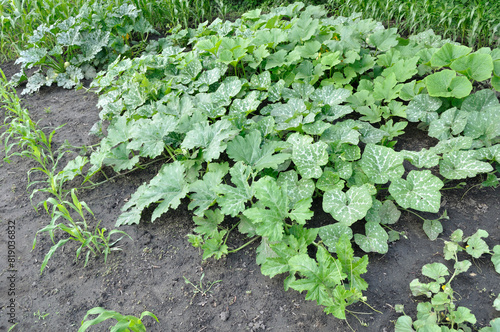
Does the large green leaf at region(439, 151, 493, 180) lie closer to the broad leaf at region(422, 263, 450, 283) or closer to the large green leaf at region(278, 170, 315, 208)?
the broad leaf at region(422, 263, 450, 283)

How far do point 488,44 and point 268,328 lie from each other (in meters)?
4.00

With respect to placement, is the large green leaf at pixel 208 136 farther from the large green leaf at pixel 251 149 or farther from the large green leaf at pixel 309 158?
the large green leaf at pixel 309 158

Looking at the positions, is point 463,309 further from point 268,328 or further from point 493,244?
point 268,328

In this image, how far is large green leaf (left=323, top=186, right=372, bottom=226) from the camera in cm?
198

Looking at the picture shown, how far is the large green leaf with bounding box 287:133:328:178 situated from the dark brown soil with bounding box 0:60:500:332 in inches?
13.7

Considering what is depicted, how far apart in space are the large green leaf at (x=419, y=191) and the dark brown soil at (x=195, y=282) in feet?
0.70

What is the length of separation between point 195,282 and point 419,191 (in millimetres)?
1489

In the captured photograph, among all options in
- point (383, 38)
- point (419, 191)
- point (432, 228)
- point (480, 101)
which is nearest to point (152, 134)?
point (419, 191)

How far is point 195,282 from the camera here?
2033 millimetres

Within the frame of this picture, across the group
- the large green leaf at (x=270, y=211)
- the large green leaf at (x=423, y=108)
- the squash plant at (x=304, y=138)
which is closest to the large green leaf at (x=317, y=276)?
the squash plant at (x=304, y=138)

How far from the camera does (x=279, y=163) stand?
2271 millimetres

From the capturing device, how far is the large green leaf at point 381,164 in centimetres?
218

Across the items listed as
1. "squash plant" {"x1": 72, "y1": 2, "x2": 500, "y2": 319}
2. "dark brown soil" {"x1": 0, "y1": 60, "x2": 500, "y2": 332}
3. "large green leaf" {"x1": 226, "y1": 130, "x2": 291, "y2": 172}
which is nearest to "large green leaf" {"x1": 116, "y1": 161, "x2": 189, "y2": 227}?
"squash plant" {"x1": 72, "y1": 2, "x2": 500, "y2": 319}

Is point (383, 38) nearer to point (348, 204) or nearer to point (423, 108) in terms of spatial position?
point (423, 108)
